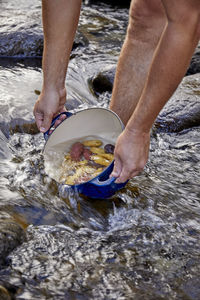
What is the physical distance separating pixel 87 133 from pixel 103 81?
167 cm

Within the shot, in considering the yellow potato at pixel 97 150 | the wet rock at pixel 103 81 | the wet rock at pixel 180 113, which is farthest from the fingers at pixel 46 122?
the wet rock at pixel 103 81

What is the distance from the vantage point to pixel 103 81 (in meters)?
4.09

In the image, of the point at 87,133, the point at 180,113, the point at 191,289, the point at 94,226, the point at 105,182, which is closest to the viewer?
the point at 191,289

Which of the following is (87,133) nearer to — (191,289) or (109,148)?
(109,148)

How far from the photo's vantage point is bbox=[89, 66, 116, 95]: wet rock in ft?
13.3

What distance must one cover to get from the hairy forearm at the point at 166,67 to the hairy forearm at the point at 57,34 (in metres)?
0.63

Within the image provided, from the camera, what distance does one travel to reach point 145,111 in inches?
74.2

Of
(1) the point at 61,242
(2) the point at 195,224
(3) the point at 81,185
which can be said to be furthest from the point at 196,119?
(1) the point at 61,242

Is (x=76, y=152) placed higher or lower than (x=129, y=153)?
lower

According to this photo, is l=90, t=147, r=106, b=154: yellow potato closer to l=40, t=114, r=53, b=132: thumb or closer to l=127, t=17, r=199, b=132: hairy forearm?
l=40, t=114, r=53, b=132: thumb

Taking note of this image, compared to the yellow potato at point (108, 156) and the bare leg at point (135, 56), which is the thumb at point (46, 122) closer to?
the yellow potato at point (108, 156)

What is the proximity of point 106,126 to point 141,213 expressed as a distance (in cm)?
49

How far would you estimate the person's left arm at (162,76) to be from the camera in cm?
169

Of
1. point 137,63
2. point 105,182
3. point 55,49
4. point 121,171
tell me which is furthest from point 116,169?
point 137,63
